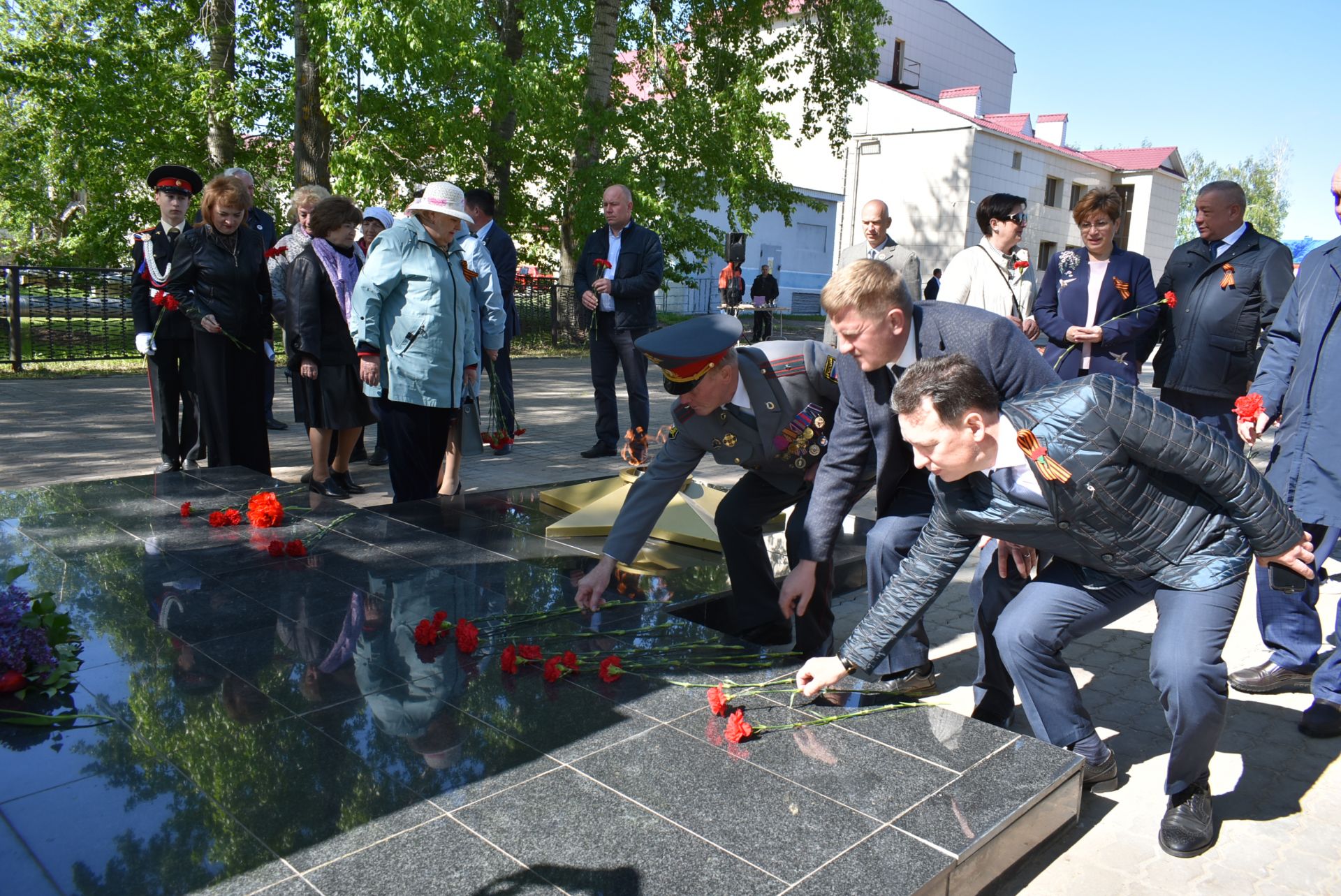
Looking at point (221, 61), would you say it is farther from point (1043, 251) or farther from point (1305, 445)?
point (1043, 251)

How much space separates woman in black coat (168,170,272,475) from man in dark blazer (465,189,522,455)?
5.68 feet

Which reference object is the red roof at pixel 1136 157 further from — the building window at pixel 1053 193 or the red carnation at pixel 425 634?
the red carnation at pixel 425 634

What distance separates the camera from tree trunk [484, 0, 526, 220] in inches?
608

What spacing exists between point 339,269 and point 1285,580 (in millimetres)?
5063

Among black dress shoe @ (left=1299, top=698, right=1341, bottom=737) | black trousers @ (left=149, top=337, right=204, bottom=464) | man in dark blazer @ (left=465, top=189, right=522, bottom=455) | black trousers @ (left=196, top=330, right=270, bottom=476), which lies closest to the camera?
black dress shoe @ (left=1299, top=698, right=1341, bottom=737)

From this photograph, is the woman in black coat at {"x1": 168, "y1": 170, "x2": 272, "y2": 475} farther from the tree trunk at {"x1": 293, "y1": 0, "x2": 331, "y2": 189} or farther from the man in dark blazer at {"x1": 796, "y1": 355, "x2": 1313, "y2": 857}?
the tree trunk at {"x1": 293, "y1": 0, "x2": 331, "y2": 189}

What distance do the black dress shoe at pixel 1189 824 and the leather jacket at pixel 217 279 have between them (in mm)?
5312

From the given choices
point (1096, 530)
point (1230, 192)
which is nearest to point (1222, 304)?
point (1230, 192)

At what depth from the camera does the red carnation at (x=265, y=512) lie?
465 cm

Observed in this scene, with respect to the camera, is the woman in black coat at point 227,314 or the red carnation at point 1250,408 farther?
the woman in black coat at point 227,314

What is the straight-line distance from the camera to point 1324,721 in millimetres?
3365

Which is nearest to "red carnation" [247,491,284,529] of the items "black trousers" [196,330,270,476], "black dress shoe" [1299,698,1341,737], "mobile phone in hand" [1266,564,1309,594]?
"black trousers" [196,330,270,476]

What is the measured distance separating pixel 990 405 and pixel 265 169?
17.5m

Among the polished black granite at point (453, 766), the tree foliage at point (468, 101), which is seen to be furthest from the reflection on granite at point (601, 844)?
the tree foliage at point (468, 101)
